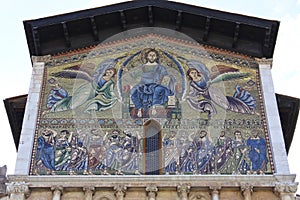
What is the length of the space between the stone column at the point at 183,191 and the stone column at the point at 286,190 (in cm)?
198

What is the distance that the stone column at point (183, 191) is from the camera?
551 inches

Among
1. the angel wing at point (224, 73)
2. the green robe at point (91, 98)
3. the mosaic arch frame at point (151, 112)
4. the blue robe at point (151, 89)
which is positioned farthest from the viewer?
the angel wing at point (224, 73)

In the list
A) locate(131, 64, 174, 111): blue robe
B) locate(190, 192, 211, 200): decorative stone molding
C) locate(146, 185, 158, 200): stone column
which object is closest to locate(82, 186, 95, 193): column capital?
locate(146, 185, 158, 200): stone column

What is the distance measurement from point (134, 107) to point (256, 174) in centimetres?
358

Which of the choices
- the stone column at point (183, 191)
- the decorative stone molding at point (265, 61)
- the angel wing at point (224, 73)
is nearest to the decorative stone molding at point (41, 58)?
the angel wing at point (224, 73)

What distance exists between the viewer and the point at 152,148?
50.3 ft

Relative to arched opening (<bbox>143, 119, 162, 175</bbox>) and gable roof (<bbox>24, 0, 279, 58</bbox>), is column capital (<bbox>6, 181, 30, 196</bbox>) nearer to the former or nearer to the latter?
arched opening (<bbox>143, 119, 162, 175</bbox>)

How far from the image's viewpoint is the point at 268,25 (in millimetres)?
17078

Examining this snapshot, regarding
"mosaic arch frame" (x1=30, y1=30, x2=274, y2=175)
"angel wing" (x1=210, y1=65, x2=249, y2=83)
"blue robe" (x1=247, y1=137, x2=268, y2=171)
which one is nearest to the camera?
"blue robe" (x1=247, y1=137, x2=268, y2=171)

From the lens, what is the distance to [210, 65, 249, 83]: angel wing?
16.7m

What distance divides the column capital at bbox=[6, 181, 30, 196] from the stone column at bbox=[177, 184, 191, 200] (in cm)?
339

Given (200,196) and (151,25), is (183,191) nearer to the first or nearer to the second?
(200,196)

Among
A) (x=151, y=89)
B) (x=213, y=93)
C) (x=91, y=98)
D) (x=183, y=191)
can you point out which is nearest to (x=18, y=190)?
(x=91, y=98)

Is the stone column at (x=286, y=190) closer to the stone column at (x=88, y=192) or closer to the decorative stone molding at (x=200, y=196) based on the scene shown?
the decorative stone molding at (x=200, y=196)
